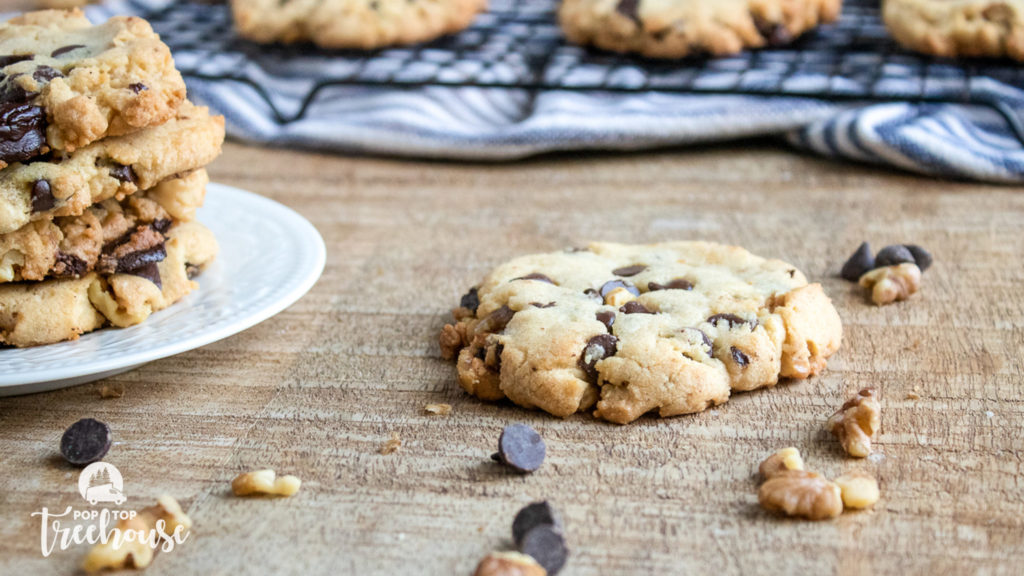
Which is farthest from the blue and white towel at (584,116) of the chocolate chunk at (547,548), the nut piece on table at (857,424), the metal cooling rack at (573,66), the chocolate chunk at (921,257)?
the chocolate chunk at (547,548)

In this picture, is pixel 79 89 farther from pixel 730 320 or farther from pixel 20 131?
pixel 730 320

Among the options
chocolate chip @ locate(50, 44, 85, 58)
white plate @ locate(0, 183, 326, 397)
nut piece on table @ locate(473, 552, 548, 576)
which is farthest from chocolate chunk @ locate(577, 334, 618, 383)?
chocolate chip @ locate(50, 44, 85, 58)

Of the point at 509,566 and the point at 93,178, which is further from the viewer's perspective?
the point at 93,178

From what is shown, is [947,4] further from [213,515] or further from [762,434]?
[213,515]

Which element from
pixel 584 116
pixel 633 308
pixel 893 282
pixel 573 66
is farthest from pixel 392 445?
pixel 573 66

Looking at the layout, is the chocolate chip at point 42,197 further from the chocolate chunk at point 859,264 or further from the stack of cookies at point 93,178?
the chocolate chunk at point 859,264

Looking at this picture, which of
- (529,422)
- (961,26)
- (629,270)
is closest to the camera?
(529,422)

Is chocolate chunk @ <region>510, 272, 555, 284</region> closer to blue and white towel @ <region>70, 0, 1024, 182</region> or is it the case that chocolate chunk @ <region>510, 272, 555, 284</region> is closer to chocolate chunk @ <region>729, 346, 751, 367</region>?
chocolate chunk @ <region>729, 346, 751, 367</region>
